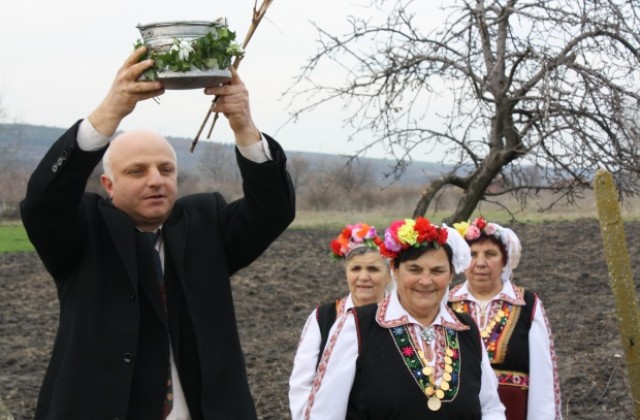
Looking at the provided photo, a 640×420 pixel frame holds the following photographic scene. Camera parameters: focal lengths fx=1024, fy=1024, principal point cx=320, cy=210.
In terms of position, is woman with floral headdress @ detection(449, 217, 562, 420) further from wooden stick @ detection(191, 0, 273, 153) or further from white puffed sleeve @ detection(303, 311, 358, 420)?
wooden stick @ detection(191, 0, 273, 153)

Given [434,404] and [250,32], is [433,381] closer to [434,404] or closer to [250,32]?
[434,404]

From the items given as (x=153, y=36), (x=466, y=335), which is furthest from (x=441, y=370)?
(x=153, y=36)

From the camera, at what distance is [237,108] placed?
122 inches

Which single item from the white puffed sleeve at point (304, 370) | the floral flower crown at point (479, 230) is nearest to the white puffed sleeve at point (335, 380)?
the white puffed sleeve at point (304, 370)

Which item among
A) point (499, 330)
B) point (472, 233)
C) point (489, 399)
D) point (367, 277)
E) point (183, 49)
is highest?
point (183, 49)

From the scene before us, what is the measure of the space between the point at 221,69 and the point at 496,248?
9.60 feet

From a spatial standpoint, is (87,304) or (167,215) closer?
(87,304)

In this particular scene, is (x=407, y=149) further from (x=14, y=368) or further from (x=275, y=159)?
(x=14, y=368)

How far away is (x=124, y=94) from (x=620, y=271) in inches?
82.9

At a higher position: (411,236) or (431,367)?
(411,236)

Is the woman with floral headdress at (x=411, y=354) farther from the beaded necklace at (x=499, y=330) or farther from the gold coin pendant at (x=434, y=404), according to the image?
the beaded necklace at (x=499, y=330)

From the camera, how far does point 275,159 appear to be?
127 inches

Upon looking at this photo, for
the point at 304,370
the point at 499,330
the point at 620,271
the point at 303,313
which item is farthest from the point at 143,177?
the point at 303,313

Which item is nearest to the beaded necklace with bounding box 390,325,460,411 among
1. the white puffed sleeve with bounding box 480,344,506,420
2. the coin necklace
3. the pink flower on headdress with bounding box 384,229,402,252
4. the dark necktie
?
the coin necklace
